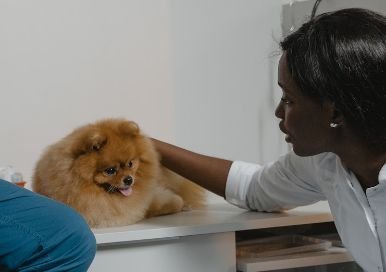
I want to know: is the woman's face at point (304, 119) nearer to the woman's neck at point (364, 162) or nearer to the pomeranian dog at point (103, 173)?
the woman's neck at point (364, 162)

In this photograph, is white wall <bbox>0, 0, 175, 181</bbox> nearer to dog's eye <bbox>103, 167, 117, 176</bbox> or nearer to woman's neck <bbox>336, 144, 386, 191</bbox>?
dog's eye <bbox>103, 167, 117, 176</bbox>

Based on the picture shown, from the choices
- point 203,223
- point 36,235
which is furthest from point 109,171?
point 36,235

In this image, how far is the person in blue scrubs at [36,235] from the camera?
1.84 ft

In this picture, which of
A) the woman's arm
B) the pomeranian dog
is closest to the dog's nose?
the pomeranian dog

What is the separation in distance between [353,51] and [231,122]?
684 mm

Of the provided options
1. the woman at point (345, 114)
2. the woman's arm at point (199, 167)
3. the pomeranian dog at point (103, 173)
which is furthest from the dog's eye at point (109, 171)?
the woman at point (345, 114)

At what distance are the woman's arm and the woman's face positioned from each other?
0.25 m

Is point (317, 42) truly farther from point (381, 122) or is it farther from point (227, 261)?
point (227, 261)

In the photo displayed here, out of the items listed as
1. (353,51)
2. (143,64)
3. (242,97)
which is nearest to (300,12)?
(242,97)

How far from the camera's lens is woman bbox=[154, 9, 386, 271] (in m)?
0.70

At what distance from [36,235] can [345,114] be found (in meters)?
0.44

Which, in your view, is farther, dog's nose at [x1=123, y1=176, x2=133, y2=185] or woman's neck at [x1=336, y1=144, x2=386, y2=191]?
dog's nose at [x1=123, y1=176, x2=133, y2=185]

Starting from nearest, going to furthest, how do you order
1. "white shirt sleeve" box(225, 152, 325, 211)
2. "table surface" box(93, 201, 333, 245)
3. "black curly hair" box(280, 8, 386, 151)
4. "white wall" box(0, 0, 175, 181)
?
1. "black curly hair" box(280, 8, 386, 151)
2. "table surface" box(93, 201, 333, 245)
3. "white shirt sleeve" box(225, 152, 325, 211)
4. "white wall" box(0, 0, 175, 181)

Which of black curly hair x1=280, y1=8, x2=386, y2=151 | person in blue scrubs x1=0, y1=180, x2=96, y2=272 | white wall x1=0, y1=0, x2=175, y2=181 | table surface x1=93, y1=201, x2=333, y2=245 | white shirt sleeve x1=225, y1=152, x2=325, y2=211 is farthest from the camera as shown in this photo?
white wall x1=0, y1=0, x2=175, y2=181
